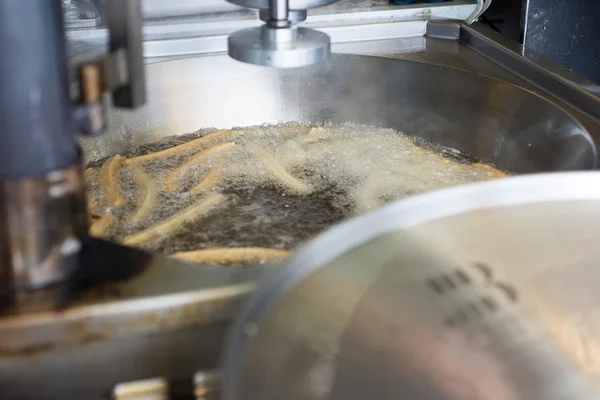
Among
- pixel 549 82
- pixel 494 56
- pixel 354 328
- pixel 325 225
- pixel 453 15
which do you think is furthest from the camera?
pixel 453 15

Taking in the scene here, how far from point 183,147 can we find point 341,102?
37cm

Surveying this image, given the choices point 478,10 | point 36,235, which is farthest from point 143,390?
point 478,10

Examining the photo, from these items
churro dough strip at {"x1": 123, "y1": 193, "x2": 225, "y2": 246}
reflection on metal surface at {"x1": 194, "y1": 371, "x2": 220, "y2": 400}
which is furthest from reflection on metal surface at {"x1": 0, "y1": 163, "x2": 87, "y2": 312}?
churro dough strip at {"x1": 123, "y1": 193, "x2": 225, "y2": 246}

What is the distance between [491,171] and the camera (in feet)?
3.65

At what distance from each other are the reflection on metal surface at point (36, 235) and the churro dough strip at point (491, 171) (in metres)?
0.77

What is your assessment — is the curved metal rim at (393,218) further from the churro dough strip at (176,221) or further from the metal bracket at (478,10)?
the metal bracket at (478,10)

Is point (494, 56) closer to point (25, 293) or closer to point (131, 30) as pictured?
point (131, 30)

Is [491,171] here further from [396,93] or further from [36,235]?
[36,235]

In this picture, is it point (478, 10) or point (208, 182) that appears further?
point (478, 10)

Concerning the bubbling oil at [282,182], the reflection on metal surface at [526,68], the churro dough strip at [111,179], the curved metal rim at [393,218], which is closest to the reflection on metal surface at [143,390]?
the curved metal rim at [393,218]

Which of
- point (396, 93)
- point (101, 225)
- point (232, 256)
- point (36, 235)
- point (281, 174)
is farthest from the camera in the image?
point (396, 93)

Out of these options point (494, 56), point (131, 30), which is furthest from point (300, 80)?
point (131, 30)

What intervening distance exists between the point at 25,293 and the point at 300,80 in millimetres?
935

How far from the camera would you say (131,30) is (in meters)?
0.51
